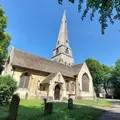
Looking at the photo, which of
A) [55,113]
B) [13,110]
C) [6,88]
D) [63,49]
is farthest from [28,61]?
[63,49]

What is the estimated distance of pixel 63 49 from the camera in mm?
58031

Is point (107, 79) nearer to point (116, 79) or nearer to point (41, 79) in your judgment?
point (116, 79)

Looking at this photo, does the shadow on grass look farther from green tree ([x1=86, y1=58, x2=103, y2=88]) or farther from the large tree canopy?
green tree ([x1=86, y1=58, x2=103, y2=88])

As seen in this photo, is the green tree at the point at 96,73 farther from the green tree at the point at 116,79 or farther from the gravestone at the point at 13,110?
the gravestone at the point at 13,110

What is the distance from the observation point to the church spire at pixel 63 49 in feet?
186

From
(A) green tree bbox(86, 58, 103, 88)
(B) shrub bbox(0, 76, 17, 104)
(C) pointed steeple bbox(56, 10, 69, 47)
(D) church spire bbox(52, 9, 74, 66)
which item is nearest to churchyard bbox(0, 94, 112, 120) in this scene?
(B) shrub bbox(0, 76, 17, 104)

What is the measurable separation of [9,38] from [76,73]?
61.7 feet

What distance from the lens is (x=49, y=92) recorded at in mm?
23969

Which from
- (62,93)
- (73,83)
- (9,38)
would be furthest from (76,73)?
(9,38)

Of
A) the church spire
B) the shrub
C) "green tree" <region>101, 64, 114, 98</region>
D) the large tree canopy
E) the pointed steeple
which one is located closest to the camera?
the large tree canopy

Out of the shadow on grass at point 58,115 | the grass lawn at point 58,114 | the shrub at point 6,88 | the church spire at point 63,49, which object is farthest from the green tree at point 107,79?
the shrub at point 6,88

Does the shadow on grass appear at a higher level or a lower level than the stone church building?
lower

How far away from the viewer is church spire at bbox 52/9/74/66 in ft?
186

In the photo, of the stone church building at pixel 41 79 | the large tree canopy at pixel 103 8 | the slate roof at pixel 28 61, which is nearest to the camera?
the large tree canopy at pixel 103 8
